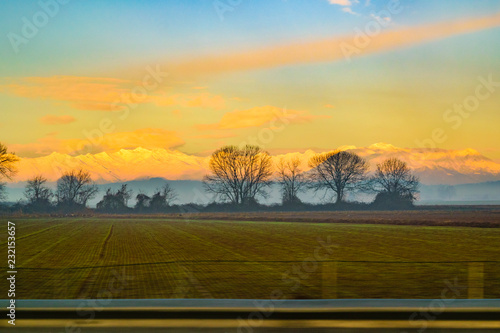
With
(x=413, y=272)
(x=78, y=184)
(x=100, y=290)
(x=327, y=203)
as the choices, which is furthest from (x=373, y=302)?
(x=78, y=184)

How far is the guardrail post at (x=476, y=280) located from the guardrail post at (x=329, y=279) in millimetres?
3033

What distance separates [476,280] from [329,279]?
13.5 ft

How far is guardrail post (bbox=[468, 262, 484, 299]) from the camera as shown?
41.3ft

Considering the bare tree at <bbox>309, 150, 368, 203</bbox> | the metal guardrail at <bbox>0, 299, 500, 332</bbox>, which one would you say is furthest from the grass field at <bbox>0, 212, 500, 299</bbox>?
the bare tree at <bbox>309, 150, 368, 203</bbox>

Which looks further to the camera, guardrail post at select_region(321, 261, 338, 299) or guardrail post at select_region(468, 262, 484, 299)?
guardrail post at select_region(321, 261, 338, 299)

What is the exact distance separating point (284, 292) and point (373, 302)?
584cm

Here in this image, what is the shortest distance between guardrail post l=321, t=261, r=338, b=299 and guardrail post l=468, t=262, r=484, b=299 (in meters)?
3.03

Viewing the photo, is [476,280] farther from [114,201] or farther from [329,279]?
[114,201]

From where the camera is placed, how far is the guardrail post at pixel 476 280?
12.6 metres

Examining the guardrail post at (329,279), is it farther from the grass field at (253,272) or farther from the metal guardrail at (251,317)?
the metal guardrail at (251,317)

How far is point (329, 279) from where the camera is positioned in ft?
54.2

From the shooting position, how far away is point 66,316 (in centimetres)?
692

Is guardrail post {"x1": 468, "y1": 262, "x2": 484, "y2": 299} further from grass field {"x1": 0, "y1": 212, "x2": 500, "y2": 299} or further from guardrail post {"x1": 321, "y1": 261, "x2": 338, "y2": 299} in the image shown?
guardrail post {"x1": 321, "y1": 261, "x2": 338, "y2": 299}

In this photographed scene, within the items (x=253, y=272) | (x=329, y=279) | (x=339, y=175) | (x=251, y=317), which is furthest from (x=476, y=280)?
(x=339, y=175)
